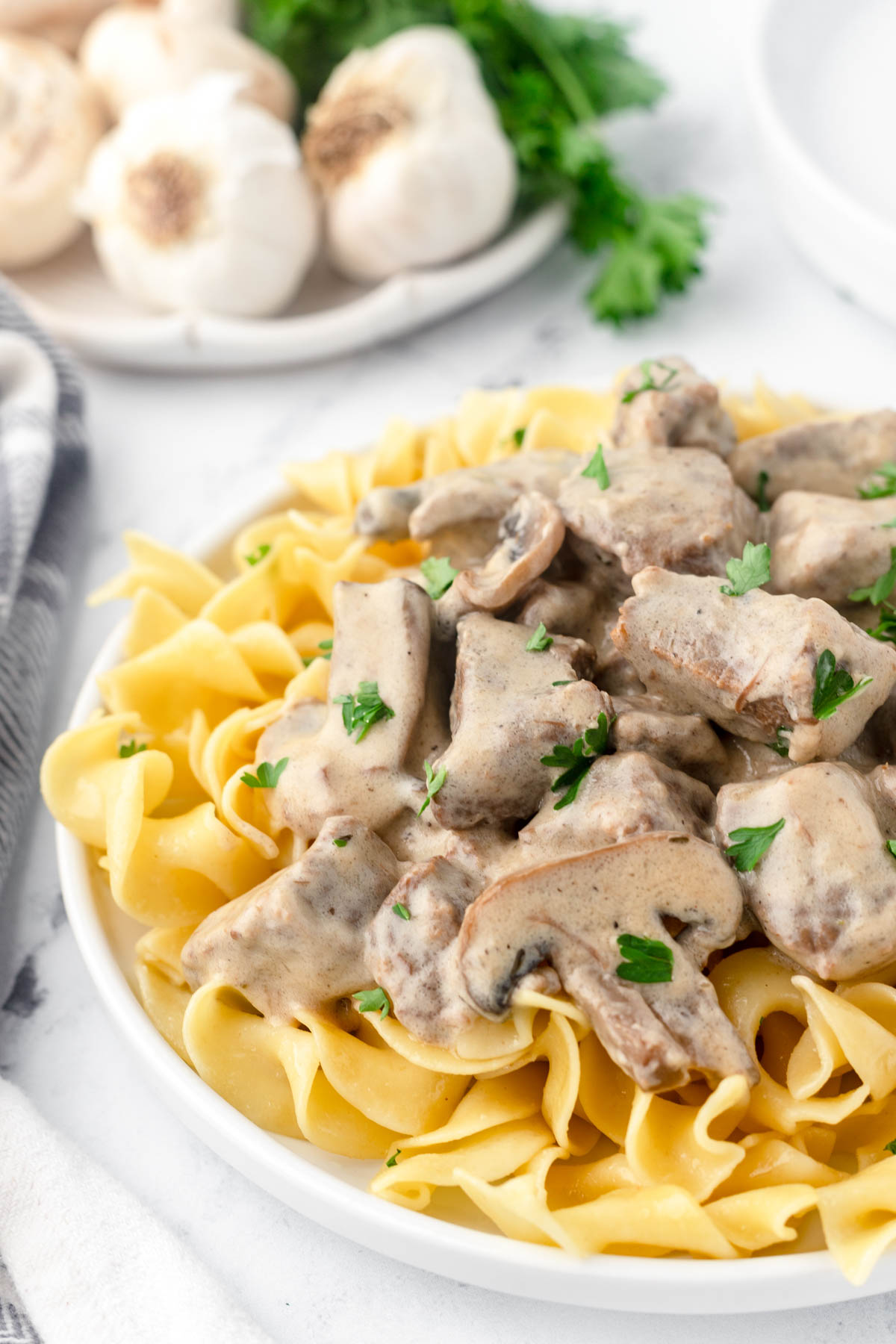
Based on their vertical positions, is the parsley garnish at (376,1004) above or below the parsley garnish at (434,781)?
below

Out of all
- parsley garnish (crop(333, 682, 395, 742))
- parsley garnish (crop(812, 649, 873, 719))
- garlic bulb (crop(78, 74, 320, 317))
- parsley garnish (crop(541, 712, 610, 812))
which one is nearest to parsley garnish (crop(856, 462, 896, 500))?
parsley garnish (crop(812, 649, 873, 719))

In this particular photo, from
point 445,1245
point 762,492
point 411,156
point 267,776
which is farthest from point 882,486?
point 411,156

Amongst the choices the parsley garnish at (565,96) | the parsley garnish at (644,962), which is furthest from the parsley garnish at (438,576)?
the parsley garnish at (565,96)

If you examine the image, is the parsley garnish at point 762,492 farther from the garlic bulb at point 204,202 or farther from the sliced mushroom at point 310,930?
the garlic bulb at point 204,202

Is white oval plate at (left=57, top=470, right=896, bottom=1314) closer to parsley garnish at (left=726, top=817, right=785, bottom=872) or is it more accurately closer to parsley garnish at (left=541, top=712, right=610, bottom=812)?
parsley garnish at (left=726, top=817, right=785, bottom=872)

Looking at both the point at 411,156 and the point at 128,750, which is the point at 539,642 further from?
the point at 411,156

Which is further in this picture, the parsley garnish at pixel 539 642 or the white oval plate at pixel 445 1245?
the parsley garnish at pixel 539 642

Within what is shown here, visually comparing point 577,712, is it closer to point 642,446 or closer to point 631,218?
point 642,446
